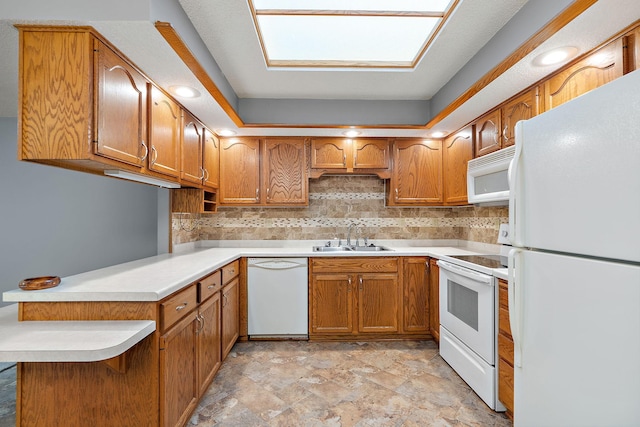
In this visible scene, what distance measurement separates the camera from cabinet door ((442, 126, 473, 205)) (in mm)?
2691

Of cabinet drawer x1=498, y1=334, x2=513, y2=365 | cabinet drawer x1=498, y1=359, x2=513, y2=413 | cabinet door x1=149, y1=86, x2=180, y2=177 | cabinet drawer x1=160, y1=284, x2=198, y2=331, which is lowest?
cabinet drawer x1=498, y1=359, x2=513, y2=413

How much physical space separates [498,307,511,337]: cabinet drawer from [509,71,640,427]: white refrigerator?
0.54m

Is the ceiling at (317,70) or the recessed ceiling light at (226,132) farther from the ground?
the ceiling at (317,70)

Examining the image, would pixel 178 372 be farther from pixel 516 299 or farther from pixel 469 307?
pixel 469 307

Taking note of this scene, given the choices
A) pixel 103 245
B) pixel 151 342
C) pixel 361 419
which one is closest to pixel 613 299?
pixel 361 419

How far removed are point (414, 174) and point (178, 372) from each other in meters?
2.73

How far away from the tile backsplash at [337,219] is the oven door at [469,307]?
3.15ft

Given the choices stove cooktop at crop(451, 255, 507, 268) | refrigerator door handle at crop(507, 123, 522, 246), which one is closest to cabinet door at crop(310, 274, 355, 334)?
stove cooktop at crop(451, 255, 507, 268)

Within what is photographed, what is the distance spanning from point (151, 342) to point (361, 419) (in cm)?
130

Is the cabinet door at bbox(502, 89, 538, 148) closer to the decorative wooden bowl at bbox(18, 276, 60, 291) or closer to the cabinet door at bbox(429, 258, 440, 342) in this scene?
the cabinet door at bbox(429, 258, 440, 342)

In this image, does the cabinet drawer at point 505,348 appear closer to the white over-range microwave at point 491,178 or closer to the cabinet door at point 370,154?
the white over-range microwave at point 491,178

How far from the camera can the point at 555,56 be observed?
1.58 meters

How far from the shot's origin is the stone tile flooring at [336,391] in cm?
175

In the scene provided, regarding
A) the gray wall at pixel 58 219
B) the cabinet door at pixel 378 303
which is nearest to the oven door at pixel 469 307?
the cabinet door at pixel 378 303
